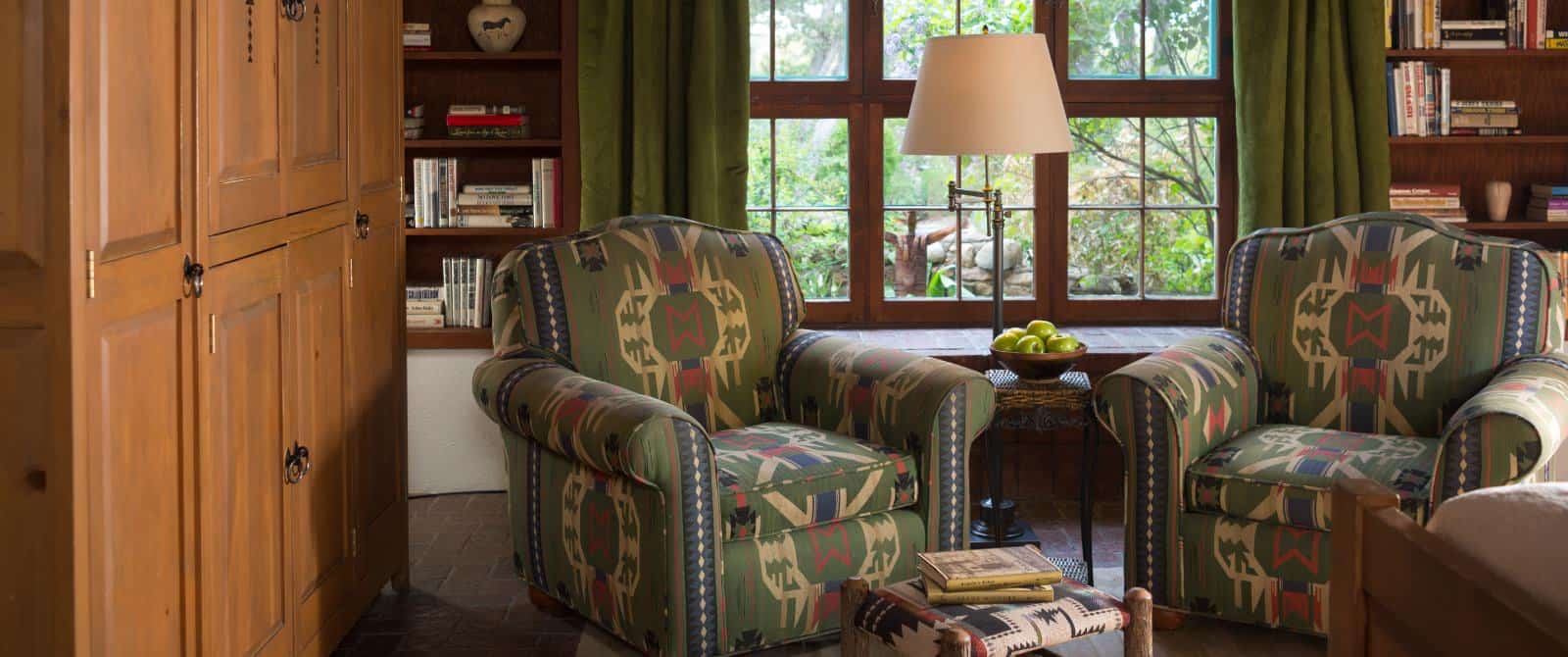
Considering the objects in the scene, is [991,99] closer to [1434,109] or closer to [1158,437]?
[1158,437]

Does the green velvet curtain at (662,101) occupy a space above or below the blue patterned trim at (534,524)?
above

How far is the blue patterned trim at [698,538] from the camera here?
312 centimetres

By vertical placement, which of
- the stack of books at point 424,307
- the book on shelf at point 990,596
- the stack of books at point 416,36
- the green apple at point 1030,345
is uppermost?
the stack of books at point 416,36

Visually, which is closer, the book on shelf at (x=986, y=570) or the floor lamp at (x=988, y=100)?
the book on shelf at (x=986, y=570)

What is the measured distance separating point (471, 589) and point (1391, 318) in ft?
7.87

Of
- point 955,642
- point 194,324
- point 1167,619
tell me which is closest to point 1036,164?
point 1167,619

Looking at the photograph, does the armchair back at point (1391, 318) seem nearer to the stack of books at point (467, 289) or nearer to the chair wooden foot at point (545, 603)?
the chair wooden foot at point (545, 603)

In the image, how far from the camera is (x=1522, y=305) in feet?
12.1

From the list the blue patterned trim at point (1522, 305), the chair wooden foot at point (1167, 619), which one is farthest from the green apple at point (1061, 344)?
the blue patterned trim at point (1522, 305)

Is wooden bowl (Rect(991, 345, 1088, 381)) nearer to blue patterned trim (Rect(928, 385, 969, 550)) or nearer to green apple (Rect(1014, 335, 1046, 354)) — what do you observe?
green apple (Rect(1014, 335, 1046, 354))

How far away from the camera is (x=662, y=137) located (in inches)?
190

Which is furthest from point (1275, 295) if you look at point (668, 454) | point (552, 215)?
point (552, 215)

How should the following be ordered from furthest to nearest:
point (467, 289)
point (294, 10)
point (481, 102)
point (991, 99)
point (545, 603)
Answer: point (481, 102), point (467, 289), point (991, 99), point (545, 603), point (294, 10)

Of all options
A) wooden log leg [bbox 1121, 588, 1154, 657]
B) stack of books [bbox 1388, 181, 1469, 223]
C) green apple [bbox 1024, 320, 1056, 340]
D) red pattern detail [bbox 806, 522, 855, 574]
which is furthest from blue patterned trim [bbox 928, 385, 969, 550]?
stack of books [bbox 1388, 181, 1469, 223]
